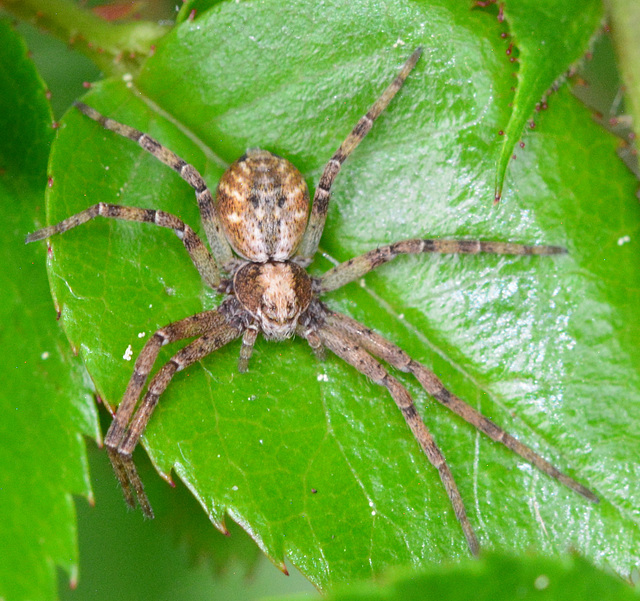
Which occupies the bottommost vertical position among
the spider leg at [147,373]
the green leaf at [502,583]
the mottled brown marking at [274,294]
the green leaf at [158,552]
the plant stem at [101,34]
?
the green leaf at [502,583]

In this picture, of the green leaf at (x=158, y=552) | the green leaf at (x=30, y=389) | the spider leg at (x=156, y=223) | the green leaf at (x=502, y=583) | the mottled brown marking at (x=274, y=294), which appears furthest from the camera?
the green leaf at (x=158, y=552)

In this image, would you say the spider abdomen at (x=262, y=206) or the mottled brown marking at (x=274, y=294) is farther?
the mottled brown marking at (x=274, y=294)

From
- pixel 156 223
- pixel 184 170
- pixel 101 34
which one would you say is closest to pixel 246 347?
pixel 156 223

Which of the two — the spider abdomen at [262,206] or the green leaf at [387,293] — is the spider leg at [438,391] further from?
the spider abdomen at [262,206]

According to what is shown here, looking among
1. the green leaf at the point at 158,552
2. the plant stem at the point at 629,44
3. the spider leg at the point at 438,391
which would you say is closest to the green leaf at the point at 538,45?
the plant stem at the point at 629,44

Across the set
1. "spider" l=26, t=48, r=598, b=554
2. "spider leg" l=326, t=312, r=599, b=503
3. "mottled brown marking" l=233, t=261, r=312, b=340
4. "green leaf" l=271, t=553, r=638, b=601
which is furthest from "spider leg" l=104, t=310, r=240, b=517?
"green leaf" l=271, t=553, r=638, b=601

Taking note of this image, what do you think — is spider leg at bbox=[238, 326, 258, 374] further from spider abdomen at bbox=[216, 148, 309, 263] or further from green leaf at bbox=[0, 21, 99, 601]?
green leaf at bbox=[0, 21, 99, 601]
